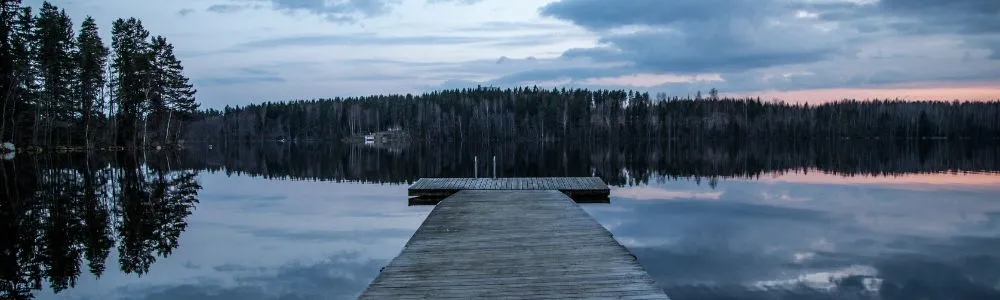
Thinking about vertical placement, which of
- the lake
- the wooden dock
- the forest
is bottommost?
the lake

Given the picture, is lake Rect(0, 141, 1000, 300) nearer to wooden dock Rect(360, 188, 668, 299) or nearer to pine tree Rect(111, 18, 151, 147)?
wooden dock Rect(360, 188, 668, 299)

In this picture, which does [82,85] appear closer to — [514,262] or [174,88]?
[174,88]

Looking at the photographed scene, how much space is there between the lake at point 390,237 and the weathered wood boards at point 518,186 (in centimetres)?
84

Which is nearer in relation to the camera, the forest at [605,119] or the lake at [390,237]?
the lake at [390,237]

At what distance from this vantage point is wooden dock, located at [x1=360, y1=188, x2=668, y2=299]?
743 centimetres

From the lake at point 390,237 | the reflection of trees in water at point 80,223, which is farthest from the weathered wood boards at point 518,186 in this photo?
the reflection of trees in water at point 80,223

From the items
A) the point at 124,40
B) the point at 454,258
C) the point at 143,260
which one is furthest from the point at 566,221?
the point at 124,40

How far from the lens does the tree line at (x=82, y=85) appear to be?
167ft

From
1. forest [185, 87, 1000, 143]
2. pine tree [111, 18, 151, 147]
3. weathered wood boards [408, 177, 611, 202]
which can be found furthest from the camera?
forest [185, 87, 1000, 143]

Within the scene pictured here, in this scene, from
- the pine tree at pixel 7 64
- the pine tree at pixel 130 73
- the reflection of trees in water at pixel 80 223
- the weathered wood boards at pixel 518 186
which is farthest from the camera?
the pine tree at pixel 130 73

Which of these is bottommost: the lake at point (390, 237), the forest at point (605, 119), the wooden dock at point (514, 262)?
the lake at point (390, 237)

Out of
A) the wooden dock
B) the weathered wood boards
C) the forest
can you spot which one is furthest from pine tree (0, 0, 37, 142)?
the forest

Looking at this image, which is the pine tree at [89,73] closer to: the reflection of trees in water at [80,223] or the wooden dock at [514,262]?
the reflection of trees in water at [80,223]

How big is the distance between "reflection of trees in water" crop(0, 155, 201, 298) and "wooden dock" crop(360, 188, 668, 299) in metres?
5.35
